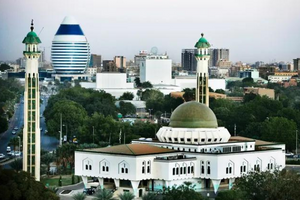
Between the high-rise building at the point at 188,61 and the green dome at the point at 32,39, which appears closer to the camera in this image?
the green dome at the point at 32,39

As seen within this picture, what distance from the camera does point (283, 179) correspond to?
32844 mm

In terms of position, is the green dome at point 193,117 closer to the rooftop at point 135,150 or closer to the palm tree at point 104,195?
the rooftop at point 135,150

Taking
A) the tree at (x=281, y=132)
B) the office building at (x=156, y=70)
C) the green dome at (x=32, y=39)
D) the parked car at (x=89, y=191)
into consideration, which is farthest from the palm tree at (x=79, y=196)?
the office building at (x=156, y=70)

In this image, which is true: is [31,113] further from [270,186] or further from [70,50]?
[70,50]

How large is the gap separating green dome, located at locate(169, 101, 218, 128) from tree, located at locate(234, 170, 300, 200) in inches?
155

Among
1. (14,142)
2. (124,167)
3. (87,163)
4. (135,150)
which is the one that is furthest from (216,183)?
(14,142)

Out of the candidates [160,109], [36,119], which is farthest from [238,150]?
[160,109]

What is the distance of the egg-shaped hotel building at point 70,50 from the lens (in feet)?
506

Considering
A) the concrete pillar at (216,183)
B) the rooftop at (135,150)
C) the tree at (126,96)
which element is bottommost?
the concrete pillar at (216,183)

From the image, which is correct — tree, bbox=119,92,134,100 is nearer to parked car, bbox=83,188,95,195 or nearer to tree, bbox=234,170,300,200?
parked car, bbox=83,188,95,195

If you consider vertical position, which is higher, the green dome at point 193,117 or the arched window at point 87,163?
the green dome at point 193,117

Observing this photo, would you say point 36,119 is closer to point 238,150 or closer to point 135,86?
point 238,150

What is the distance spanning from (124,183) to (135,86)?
2726 inches

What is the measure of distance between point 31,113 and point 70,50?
388 feet
